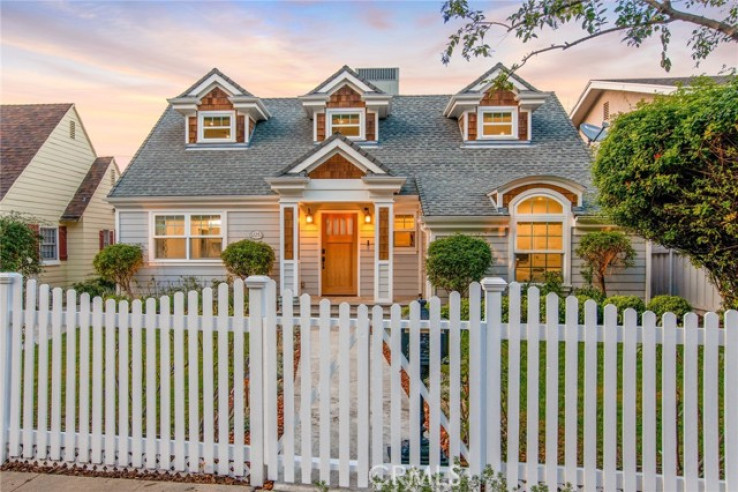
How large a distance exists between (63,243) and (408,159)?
1177cm

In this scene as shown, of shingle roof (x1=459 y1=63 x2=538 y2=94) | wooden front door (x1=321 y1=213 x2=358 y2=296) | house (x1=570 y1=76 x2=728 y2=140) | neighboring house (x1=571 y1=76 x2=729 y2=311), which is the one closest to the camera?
neighboring house (x1=571 y1=76 x2=729 y2=311)

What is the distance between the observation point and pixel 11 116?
1525 cm

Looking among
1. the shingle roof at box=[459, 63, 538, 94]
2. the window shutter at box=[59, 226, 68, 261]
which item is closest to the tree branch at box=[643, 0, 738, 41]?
the shingle roof at box=[459, 63, 538, 94]

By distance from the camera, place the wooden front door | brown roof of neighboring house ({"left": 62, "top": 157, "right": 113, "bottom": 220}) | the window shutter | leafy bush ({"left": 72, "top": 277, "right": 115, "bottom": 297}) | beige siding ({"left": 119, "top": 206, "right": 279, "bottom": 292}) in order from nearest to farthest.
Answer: beige siding ({"left": 119, "top": 206, "right": 279, "bottom": 292})
leafy bush ({"left": 72, "top": 277, "right": 115, "bottom": 297})
the wooden front door
the window shutter
brown roof of neighboring house ({"left": 62, "top": 157, "right": 113, "bottom": 220})

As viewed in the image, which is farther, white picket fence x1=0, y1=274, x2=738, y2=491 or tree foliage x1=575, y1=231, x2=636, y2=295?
tree foliage x1=575, y1=231, x2=636, y2=295

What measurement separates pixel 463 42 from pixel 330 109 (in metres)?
8.48

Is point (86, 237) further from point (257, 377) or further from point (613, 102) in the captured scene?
point (613, 102)

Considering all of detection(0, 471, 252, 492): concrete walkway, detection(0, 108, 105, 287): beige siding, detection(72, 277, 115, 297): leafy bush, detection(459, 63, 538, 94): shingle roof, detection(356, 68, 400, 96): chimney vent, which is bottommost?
detection(0, 471, 252, 492): concrete walkway

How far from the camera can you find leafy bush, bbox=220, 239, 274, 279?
1078cm

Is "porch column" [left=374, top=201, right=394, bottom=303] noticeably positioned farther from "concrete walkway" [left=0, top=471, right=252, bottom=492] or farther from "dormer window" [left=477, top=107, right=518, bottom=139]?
"concrete walkway" [left=0, top=471, right=252, bottom=492]

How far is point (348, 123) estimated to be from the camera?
13.2 metres

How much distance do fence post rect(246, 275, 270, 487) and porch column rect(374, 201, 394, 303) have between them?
297 inches

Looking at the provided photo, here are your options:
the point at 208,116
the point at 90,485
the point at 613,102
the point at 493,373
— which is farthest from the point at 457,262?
the point at 613,102

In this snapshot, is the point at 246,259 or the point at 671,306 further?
the point at 246,259
